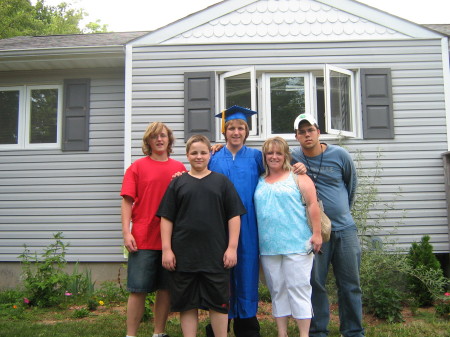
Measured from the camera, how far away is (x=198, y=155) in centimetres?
313

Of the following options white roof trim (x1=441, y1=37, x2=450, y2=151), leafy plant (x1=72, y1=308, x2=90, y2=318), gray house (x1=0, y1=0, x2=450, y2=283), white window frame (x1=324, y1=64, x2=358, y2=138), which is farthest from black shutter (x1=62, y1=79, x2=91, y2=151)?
white roof trim (x1=441, y1=37, x2=450, y2=151)

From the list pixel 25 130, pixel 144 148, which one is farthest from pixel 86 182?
pixel 144 148

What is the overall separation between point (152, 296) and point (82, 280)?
78.9 inches

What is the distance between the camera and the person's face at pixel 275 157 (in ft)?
10.8

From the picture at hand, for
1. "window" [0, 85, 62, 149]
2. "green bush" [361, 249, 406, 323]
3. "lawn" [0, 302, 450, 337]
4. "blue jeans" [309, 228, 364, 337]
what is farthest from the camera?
"window" [0, 85, 62, 149]

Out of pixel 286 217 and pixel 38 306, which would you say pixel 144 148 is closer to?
pixel 286 217

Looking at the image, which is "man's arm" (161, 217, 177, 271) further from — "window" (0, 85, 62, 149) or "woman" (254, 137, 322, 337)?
"window" (0, 85, 62, 149)

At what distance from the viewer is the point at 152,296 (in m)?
4.70

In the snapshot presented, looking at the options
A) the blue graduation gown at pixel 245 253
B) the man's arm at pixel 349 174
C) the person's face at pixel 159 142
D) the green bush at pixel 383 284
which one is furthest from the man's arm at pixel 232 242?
the green bush at pixel 383 284

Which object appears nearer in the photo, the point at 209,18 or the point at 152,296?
the point at 152,296

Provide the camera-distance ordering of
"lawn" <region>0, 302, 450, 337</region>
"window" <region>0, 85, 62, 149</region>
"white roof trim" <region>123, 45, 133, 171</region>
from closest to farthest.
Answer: "lawn" <region>0, 302, 450, 337</region>
"white roof trim" <region>123, 45, 133, 171</region>
"window" <region>0, 85, 62, 149</region>

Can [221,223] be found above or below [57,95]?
below

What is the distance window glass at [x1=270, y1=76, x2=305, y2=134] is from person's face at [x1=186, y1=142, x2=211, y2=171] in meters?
3.41

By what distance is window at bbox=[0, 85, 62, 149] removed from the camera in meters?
7.21
